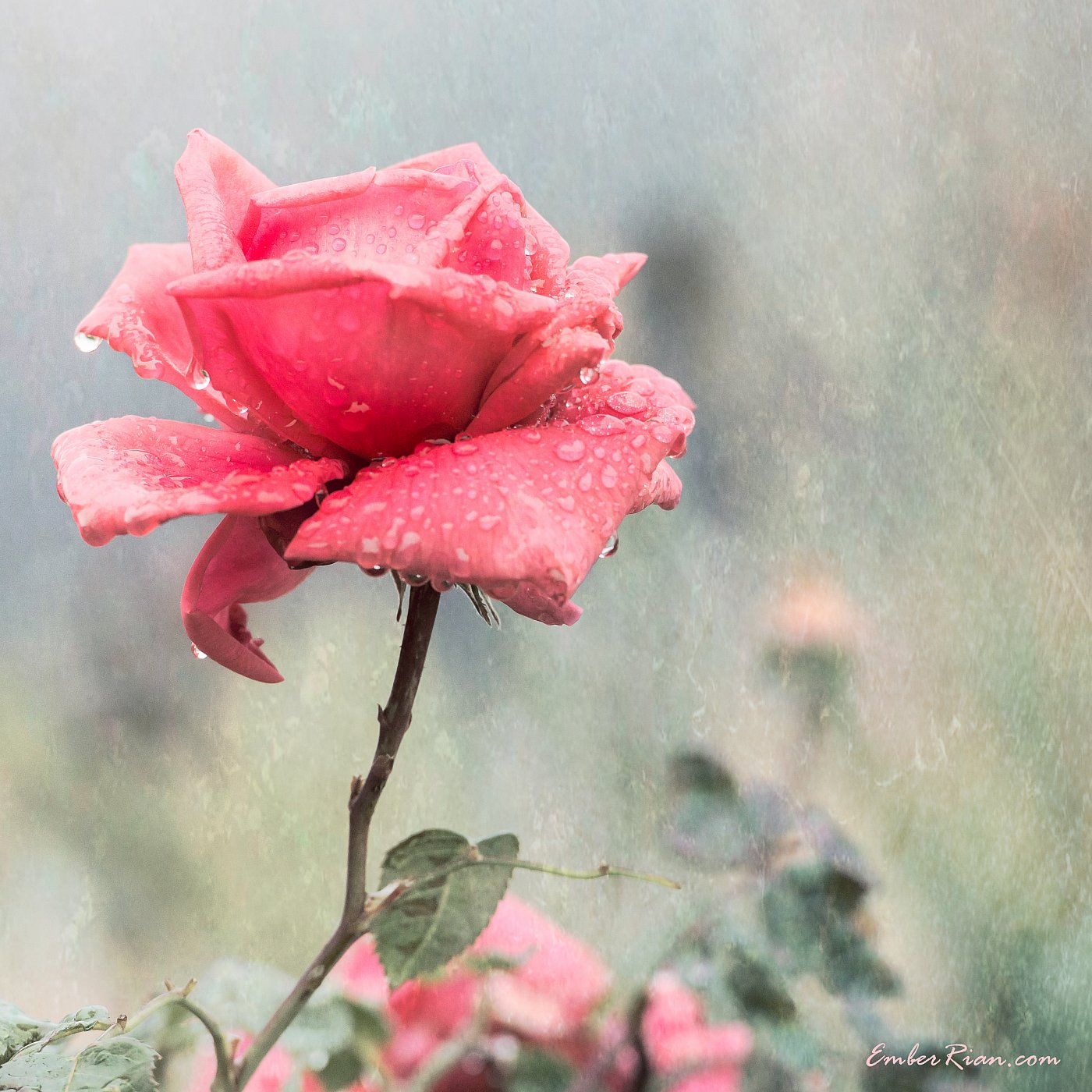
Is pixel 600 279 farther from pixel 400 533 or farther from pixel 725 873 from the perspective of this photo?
pixel 725 873

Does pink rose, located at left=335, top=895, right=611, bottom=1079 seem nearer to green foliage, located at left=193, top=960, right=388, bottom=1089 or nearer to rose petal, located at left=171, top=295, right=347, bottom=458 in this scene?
green foliage, located at left=193, top=960, right=388, bottom=1089

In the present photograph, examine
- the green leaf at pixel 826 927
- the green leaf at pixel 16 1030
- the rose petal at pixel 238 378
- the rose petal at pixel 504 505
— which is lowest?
the green leaf at pixel 826 927

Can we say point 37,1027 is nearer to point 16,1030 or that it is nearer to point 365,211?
point 16,1030

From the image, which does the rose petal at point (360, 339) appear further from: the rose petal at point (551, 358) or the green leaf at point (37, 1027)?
the green leaf at point (37, 1027)

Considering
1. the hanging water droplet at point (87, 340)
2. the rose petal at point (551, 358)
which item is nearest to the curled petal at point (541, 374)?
the rose petal at point (551, 358)

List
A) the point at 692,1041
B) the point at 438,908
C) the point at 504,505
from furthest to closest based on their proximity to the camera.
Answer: the point at 692,1041 → the point at 438,908 → the point at 504,505

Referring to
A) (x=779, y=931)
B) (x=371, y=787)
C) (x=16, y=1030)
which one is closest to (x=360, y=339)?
(x=371, y=787)

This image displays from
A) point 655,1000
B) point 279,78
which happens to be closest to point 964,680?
point 655,1000
